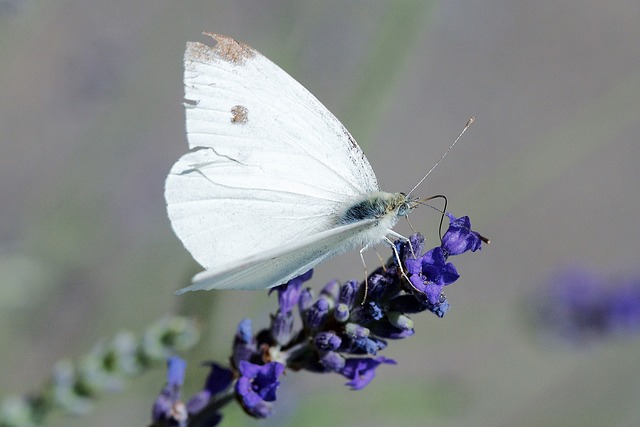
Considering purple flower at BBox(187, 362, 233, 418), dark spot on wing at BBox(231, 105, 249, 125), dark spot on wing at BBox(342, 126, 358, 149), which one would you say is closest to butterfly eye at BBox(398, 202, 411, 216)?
dark spot on wing at BBox(342, 126, 358, 149)

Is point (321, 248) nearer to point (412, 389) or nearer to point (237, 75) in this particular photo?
point (237, 75)

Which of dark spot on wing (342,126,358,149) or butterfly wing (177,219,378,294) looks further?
dark spot on wing (342,126,358,149)

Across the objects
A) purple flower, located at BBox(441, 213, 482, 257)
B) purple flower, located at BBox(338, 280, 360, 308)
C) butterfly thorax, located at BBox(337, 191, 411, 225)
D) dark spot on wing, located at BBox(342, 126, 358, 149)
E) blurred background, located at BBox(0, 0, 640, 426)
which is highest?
purple flower, located at BBox(441, 213, 482, 257)

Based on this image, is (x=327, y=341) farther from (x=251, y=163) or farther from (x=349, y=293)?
(x=251, y=163)

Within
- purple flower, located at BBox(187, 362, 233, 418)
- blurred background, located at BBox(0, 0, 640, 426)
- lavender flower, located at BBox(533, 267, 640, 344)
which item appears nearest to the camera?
purple flower, located at BBox(187, 362, 233, 418)

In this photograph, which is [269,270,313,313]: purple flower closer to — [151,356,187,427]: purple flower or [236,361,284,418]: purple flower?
[236,361,284,418]: purple flower

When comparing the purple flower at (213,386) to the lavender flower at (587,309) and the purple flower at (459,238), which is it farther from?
the lavender flower at (587,309)

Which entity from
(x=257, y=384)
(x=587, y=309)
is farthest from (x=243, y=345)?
(x=587, y=309)
